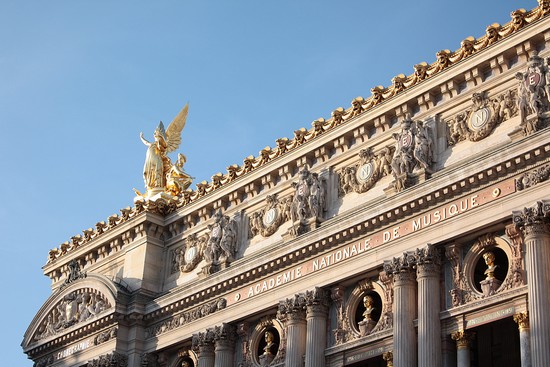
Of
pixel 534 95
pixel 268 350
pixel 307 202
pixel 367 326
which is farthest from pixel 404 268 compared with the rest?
pixel 268 350

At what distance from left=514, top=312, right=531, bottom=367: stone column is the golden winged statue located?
17.5m

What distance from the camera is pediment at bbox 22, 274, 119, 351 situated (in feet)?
130

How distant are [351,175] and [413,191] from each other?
360 centimetres

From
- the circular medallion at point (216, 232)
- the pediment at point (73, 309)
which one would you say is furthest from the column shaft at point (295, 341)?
the pediment at point (73, 309)

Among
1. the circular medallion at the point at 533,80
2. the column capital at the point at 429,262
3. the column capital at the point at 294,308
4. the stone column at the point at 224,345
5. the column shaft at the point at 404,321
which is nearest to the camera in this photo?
the circular medallion at the point at 533,80

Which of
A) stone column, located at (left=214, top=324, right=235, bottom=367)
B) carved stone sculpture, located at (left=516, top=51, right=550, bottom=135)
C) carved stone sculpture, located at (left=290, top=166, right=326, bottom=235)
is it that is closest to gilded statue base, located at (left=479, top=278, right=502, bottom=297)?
carved stone sculpture, located at (left=516, top=51, right=550, bottom=135)

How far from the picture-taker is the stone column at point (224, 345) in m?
34.8

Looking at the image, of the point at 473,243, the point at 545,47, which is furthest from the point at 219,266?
the point at 545,47

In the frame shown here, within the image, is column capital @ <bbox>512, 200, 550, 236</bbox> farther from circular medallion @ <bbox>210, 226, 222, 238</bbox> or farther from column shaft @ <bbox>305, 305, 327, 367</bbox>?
circular medallion @ <bbox>210, 226, 222, 238</bbox>

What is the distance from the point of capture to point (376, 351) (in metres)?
30.2

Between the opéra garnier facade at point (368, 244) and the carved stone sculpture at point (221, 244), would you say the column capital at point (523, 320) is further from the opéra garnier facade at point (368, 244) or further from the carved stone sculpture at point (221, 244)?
the carved stone sculpture at point (221, 244)

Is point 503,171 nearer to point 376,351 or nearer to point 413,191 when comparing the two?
point 413,191

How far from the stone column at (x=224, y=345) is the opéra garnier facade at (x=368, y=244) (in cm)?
5

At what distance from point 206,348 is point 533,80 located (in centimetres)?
1392
